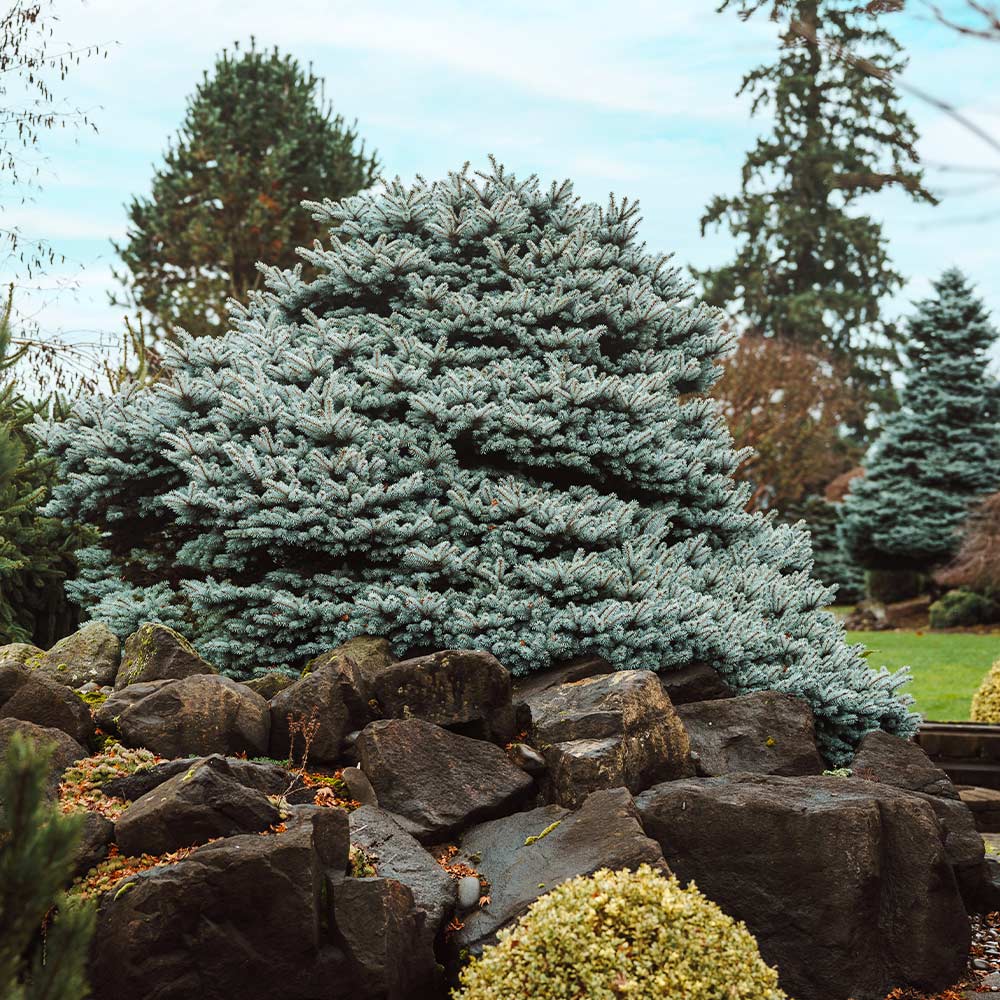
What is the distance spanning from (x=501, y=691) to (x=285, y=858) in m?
1.87

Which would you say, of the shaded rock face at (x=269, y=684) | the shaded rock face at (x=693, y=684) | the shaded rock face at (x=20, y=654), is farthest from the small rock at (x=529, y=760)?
the shaded rock face at (x=20, y=654)

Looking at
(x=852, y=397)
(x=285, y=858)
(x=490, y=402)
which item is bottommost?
(x=285, y=858)

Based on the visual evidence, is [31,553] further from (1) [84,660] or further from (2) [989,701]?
(2) [989,701]

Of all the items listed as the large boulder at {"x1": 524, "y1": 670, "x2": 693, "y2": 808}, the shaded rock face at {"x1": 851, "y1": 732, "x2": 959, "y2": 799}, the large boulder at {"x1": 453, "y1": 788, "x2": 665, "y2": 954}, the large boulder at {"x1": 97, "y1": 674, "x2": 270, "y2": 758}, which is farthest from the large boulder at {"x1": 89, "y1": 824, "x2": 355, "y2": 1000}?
the shaded rock face at {"x1": 851, "y1": 732, "x2": 959, "y2": 799}

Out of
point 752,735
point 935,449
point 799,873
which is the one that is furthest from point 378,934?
point 935,449

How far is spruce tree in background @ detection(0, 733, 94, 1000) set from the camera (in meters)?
2.13

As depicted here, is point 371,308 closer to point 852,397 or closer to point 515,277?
point 515,277

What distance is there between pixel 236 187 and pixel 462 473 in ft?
61.3

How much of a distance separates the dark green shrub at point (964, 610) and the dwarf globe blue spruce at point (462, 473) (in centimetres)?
1611

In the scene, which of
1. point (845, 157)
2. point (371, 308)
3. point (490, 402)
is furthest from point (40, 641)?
point (845, 157)

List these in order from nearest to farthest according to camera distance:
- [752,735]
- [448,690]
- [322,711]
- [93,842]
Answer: [93,842], [322,711], [448,690], [752,735]

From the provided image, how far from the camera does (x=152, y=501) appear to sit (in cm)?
708

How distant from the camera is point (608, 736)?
5.10 m

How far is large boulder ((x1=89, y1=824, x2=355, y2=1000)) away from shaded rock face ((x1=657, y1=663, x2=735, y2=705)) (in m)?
2.86
